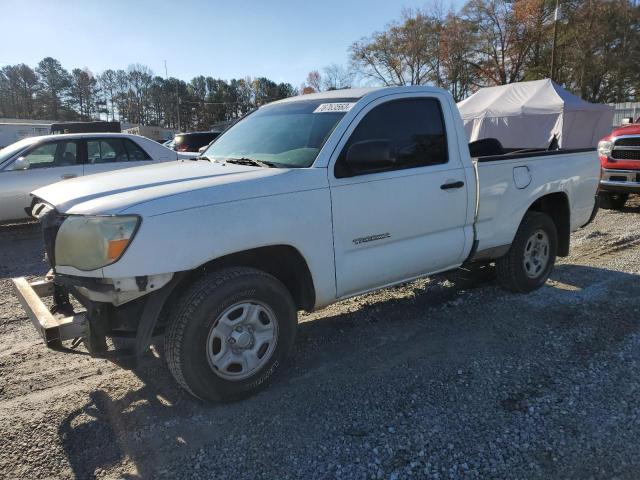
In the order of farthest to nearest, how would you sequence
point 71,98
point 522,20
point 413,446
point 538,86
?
point 71,98 → point 522,20 → point 538,86 → point 413,446

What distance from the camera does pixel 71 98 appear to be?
82000mm

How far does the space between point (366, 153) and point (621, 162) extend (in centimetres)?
816

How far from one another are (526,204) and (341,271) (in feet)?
7.70

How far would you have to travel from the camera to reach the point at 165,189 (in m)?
2.86

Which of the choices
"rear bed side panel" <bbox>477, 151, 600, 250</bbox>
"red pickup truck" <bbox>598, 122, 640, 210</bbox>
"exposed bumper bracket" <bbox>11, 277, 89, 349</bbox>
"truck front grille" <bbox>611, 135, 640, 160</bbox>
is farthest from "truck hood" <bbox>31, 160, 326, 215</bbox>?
"truck front grille" <bbox>611, 135, 640, 160</bbox>

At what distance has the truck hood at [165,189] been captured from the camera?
2.70 meters

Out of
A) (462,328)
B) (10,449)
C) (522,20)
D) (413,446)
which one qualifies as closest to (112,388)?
(10,449)

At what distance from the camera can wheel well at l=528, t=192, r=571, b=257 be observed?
203 inches

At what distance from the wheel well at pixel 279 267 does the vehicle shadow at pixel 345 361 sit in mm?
590

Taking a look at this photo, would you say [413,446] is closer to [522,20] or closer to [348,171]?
[348,171]

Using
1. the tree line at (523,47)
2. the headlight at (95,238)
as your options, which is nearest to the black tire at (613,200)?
the headlight at (95,238)

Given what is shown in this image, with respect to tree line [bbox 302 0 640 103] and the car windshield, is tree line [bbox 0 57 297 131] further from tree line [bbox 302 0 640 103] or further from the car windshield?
the car windshield

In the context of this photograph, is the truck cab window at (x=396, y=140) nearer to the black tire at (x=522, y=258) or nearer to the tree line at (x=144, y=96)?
the black tire at (x=522, y=258)

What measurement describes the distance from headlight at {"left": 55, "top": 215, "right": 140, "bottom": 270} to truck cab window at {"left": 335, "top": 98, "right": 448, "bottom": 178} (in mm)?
1439
